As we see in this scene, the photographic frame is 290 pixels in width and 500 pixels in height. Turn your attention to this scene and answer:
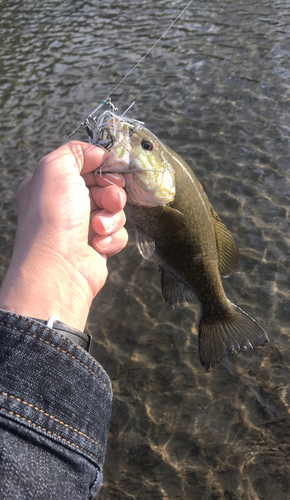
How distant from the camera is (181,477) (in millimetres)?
3920

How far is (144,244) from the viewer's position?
2.90 metres

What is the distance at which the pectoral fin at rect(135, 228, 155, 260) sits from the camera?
9.36ft

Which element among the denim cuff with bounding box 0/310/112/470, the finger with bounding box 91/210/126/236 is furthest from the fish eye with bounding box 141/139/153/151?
the denim cuff with bounding box 0/310/112/470

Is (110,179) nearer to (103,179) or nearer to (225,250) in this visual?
(103,179)

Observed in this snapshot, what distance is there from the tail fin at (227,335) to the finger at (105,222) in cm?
106

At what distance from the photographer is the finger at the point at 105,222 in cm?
275

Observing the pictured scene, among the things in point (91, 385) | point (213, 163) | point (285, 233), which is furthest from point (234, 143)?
point (91, 385)

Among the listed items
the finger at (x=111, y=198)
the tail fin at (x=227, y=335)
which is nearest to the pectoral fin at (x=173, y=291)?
the tail fin at (x=227, y=335)

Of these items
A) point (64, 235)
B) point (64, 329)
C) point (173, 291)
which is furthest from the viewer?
point (173, 291)

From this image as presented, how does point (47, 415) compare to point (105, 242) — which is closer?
point (47, 415)

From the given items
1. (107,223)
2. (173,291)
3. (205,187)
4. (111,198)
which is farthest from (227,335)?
(205,187)

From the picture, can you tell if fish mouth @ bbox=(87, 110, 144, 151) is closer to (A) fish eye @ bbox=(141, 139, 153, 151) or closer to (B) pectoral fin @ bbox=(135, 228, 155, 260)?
(A) fish eye @ bbox=(141, 139, 153, 151)

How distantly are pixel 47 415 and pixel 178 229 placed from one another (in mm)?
1692

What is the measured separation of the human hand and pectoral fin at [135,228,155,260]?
6.9 inches
